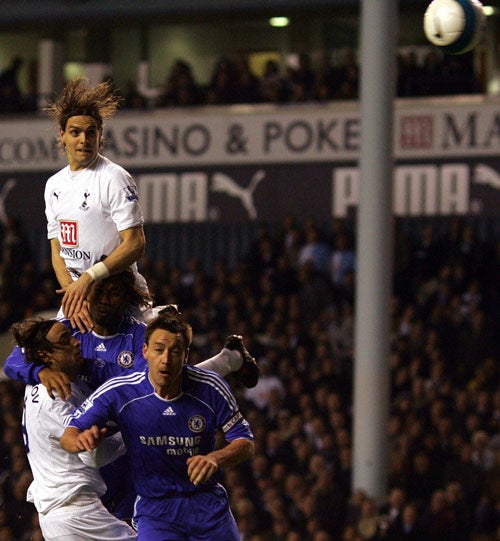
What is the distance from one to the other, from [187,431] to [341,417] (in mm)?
8543

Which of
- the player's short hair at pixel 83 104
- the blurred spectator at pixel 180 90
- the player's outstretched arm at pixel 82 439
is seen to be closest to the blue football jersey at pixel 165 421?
the player's outstretched arm at pixel 82 439

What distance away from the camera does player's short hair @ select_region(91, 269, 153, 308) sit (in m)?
7.83

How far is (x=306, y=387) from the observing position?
1573 cm

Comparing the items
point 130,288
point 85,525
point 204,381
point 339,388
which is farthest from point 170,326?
point 339,388

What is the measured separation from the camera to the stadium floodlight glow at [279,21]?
2317 cm

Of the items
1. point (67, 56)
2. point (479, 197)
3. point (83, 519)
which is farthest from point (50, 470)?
point (67, 56)

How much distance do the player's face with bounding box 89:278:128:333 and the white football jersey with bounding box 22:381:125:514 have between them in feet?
1.49

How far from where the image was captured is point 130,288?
796cm

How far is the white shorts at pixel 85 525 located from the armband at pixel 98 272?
4.02 feet

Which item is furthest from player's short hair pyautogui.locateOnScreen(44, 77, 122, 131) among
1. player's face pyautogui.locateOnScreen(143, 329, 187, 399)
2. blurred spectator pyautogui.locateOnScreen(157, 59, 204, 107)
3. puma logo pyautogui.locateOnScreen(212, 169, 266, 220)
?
blurred spectator pyautogui.locateOnScreen(157, 59, 204, 107)

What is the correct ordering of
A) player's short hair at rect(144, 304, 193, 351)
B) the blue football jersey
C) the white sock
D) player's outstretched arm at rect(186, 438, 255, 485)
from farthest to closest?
the white sock < the blue football jersey < player's short hair at rect(144, 304, 193, 351) < player's outstretched arm at rect(186, 438, 255, 485)

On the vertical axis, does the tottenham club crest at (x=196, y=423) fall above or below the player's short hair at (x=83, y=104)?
below

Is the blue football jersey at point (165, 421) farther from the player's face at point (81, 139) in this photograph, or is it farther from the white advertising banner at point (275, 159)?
the white advertising banner at point (275, 159)

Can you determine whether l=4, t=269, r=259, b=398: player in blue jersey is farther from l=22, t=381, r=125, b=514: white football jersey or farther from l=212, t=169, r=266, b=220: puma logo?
l=212, t=169, r=266, b=220: puma logo
